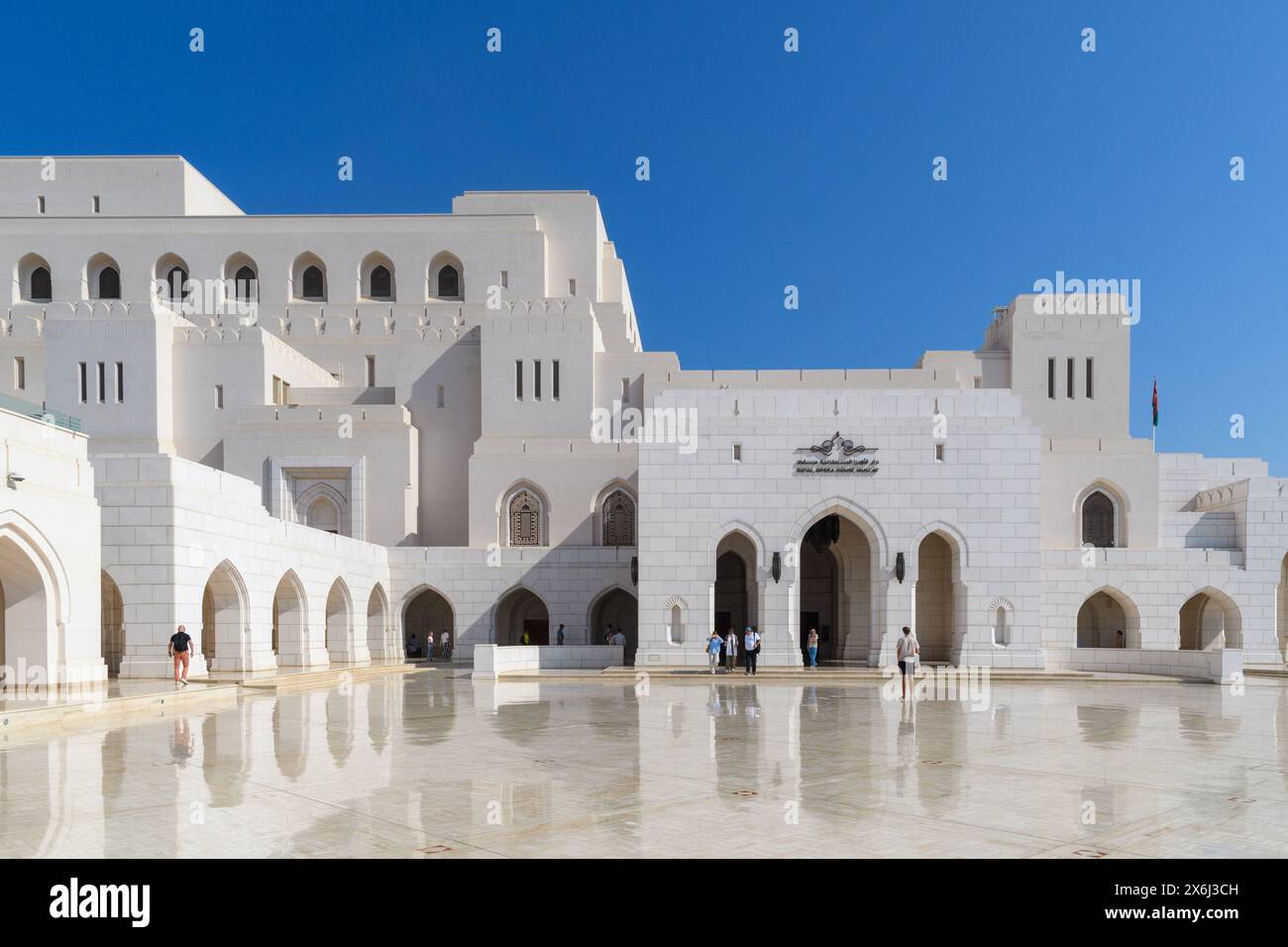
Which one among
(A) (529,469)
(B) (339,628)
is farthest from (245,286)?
(B) (339,628)

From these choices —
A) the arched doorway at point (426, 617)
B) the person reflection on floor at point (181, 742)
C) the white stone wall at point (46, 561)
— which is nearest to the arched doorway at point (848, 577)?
the arched doorway at point (426, 617)

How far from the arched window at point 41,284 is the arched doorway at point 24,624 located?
31117mm

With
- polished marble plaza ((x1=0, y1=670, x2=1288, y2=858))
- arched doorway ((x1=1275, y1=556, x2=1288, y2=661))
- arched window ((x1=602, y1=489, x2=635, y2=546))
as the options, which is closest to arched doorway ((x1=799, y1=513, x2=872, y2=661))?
arched window ((x1=602, y1=489, x2=635, y2=546))

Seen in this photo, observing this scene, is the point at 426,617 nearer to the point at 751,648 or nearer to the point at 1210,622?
the point at 751,648

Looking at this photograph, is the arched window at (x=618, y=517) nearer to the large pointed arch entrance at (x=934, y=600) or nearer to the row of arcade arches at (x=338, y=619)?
the row of arcade arches at (x=338, y=619)

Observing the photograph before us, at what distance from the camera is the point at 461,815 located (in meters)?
7.89

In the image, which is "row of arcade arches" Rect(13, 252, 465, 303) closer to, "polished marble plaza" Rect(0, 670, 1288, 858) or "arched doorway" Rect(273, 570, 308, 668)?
"arched doorway" Rect(273, 570, 308, 668)

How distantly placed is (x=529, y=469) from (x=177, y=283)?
62.0 ft

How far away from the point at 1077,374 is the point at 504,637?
22.0 metres

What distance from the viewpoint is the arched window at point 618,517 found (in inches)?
1346

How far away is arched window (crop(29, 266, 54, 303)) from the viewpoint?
4216cm

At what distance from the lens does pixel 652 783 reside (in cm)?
941

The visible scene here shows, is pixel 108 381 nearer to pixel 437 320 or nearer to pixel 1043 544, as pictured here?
pixel 437 320

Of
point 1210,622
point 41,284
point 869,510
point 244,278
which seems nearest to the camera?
point 869,510
